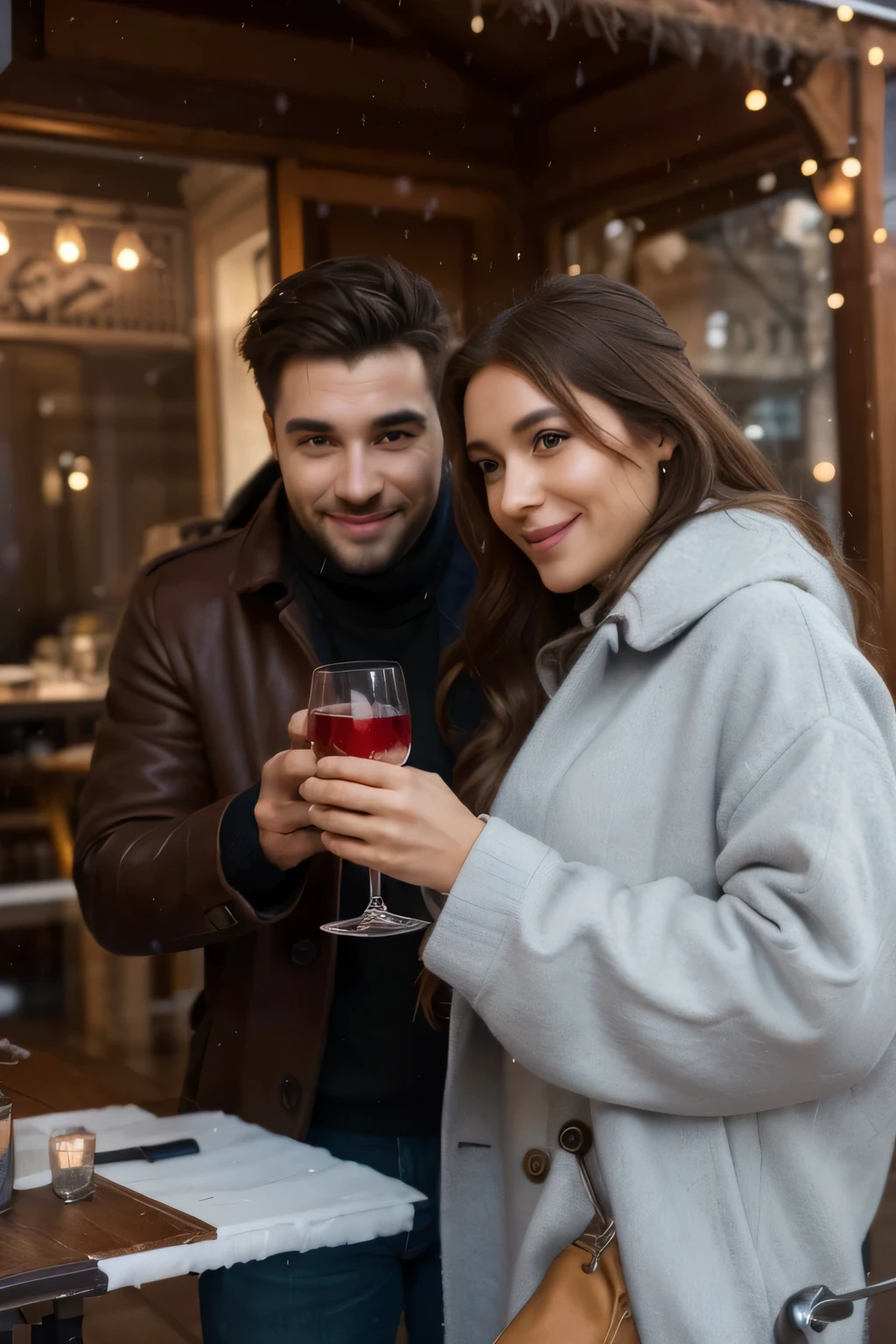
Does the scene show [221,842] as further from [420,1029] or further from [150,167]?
[150,167]

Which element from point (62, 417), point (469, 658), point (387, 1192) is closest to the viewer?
point (387, 1192)

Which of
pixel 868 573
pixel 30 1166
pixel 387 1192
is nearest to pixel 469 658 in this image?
pixel 387 1192

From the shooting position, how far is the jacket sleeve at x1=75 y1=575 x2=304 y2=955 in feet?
5.43

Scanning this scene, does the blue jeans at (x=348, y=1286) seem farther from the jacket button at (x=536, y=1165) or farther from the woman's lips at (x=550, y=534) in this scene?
the woman's lips at (x=550, y=534)

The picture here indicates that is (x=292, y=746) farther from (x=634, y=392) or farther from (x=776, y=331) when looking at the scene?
(x=776, y=331)

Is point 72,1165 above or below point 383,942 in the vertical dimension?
below

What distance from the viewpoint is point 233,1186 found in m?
1.61

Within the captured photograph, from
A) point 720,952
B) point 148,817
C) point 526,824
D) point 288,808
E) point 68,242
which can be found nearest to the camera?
point 720,952

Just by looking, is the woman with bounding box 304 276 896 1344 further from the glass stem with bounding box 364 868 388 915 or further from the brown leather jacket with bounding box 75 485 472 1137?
the brown leather jacket with bounding box 75 485 472 1137

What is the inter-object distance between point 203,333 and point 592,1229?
1.39 meters

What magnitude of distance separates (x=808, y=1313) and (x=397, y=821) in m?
0.59

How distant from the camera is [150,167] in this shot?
193cm

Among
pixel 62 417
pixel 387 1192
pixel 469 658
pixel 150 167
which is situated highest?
pixel 150 167

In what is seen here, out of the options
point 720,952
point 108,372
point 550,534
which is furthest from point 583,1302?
point 108,372
